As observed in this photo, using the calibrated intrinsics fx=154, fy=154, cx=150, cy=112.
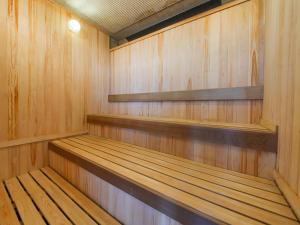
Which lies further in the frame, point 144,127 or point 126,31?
point 126,31

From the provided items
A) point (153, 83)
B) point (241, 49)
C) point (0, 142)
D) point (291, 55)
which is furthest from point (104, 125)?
point (291, 55)

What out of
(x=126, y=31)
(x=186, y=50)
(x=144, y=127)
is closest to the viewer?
(x=144, y=127)

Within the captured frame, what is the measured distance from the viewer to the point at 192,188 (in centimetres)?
72

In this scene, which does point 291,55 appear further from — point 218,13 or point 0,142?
point 0,142

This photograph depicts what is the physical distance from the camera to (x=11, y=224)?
859 millimetres

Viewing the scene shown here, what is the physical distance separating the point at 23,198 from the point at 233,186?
1361mm

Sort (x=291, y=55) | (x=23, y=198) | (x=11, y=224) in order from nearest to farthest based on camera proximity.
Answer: (x=291, y=55) < (x=11, y=224) < (x=23, y=198)

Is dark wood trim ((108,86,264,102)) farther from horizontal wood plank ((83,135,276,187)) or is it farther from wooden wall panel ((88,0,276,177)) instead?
horizontal wood plank ((83,135,276,187))

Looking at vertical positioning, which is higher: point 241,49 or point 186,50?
point 186,50

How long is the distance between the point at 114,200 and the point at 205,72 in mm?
1324

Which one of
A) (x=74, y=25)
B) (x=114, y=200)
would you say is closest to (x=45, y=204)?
(x=114, y=200)

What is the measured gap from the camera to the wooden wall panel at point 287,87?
59cm

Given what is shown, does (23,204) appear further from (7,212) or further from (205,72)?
(205,72)

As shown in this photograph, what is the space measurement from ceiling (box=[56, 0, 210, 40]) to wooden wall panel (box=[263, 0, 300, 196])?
1206 mm
